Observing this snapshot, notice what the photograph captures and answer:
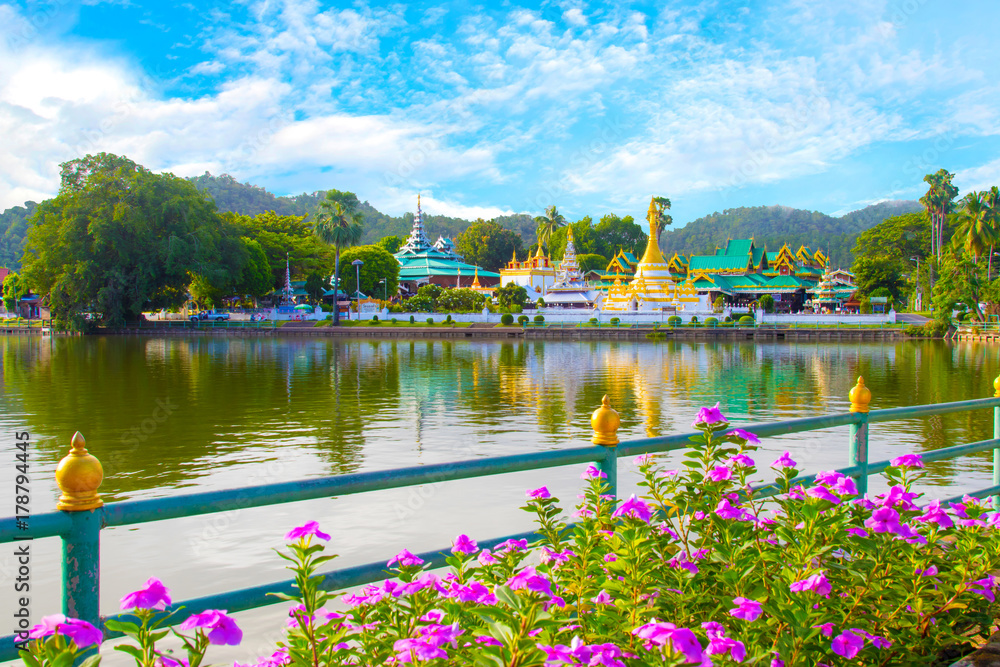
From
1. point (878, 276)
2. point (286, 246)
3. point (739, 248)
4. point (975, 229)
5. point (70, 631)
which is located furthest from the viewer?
point (739, 248)

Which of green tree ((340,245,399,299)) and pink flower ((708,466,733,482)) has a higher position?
green tree ((340,245,399,299))

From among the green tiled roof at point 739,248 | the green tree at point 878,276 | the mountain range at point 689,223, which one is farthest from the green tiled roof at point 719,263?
the mountain range at point 689,223

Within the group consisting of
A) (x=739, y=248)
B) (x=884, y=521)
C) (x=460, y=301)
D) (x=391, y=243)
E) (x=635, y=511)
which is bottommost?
(x=884, y=521)

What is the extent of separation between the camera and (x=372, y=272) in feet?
241

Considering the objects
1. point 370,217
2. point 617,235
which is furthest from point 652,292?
point 370,217

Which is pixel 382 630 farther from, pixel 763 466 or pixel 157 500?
pixel 763 466

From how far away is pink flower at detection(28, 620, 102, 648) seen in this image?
1.66 metres

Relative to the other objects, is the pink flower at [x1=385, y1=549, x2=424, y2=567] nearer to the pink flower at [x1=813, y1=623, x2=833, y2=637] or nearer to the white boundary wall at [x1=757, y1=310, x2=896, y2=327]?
the pink flower at [x1=813, y1=623, x2=833, y2=637]

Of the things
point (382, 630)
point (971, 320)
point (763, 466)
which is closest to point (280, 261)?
point (971, 320)

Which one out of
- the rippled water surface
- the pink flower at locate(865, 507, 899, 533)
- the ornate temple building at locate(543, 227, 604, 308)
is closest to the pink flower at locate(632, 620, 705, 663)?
the pink flower at locate(865, 507, 899, 533)

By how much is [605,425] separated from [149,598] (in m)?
1.62

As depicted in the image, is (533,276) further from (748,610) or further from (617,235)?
(748,610)

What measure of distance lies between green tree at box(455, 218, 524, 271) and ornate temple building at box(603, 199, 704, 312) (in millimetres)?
37755

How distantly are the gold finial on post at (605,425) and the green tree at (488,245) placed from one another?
317 feet
